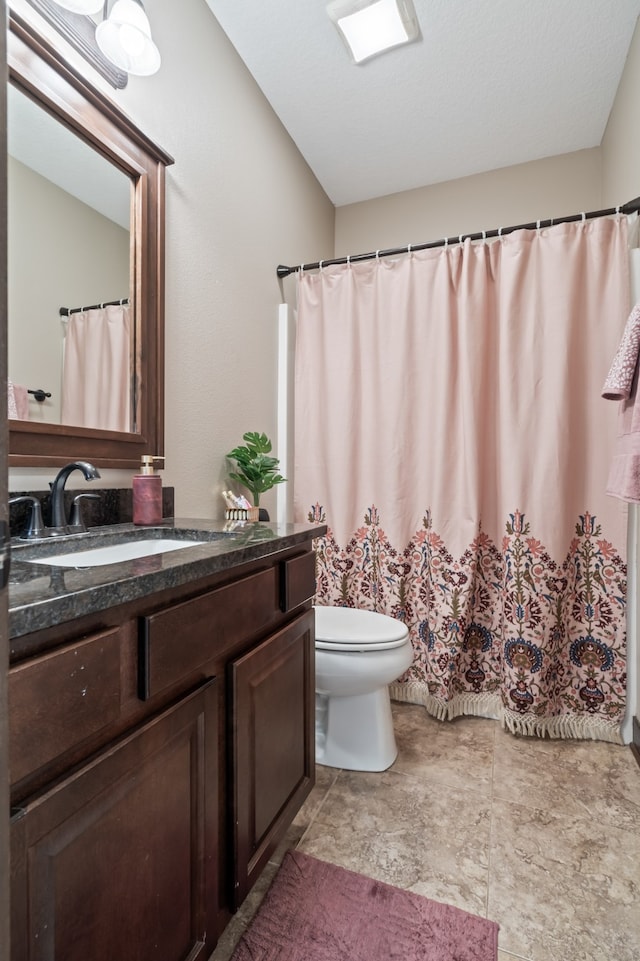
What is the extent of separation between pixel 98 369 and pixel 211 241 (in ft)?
2.36

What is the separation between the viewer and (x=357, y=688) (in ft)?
4.90

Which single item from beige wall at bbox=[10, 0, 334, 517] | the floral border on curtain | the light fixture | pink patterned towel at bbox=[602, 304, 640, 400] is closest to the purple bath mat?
the floral border on curtain

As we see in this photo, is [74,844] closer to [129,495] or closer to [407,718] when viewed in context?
[129,495]

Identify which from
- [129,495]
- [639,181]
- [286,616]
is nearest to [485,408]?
[639,181]

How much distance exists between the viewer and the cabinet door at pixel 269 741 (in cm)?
87

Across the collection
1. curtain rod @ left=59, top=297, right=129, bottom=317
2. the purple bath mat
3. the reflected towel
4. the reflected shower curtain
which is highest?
curtain rod @ left=59, top=297, right=129, bottom=317

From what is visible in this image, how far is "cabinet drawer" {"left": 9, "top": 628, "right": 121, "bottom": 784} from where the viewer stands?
0.47 metres

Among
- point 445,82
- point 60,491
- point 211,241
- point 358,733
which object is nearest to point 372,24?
point 445,82

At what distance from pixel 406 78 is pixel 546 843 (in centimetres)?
267

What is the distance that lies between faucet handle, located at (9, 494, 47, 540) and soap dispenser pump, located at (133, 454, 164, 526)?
245mm

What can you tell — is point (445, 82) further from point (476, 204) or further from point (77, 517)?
point (77, 517)

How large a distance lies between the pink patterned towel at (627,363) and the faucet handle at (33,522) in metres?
1.59

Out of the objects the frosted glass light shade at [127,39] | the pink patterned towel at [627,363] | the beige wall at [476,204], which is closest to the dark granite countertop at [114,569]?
the pink patterned towel at [627,363]

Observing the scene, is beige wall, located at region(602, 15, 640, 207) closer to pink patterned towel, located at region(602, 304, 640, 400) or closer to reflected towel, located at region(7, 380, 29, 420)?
pink patterned towel, located at region(602, 304, 640, 400)
